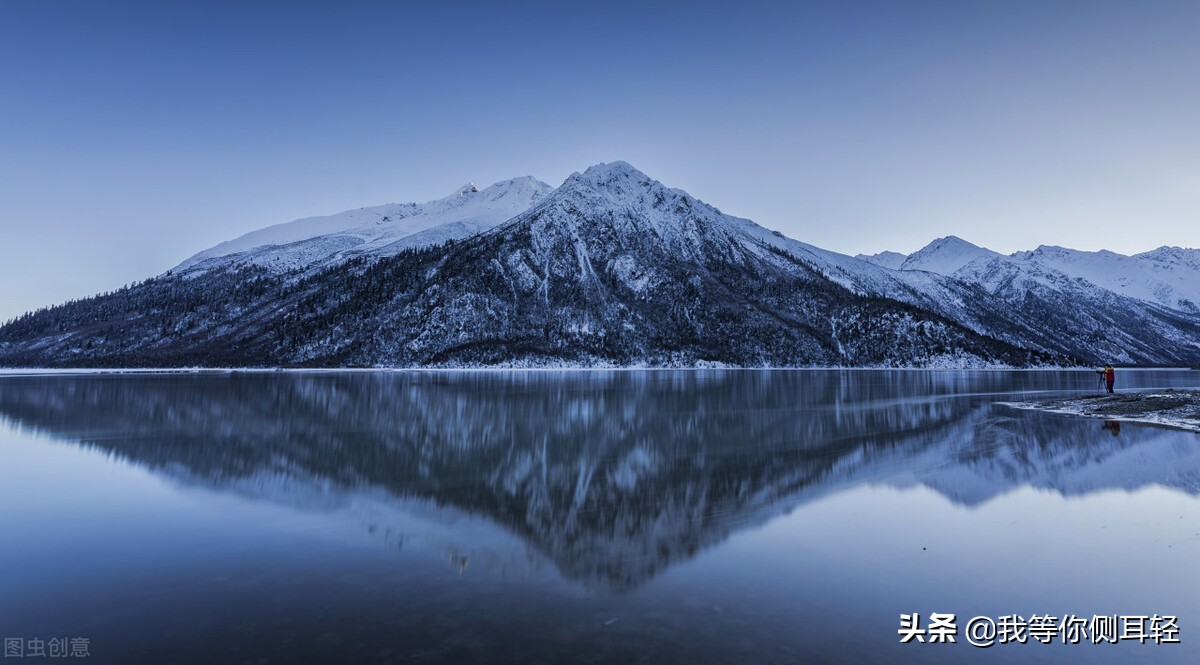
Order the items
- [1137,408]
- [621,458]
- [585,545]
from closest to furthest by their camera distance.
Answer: [585,545] < [621,458] < [1137,408]

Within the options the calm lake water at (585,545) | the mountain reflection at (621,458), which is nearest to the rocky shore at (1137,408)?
the mountain reflection at (621,458)

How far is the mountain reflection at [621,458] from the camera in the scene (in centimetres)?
1870

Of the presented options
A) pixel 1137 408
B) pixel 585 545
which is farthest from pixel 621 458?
pixel 1137 408

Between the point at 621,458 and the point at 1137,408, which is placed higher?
the point at 621,458

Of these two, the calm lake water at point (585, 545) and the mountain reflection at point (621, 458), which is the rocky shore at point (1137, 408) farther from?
the calm lake water at point (585, 545)

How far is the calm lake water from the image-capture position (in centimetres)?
1043

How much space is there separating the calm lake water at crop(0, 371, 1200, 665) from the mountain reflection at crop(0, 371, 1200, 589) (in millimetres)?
200

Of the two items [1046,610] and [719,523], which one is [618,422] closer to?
[719,523]

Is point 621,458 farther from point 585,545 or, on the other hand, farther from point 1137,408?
point 1137,408

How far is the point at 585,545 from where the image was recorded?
1614 cm

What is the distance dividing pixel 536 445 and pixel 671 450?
23.3 ft

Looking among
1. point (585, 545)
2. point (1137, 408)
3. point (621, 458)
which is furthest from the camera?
point (1137, 408)

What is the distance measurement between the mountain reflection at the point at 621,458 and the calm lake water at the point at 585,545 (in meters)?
0.20

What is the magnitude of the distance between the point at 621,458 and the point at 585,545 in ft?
42.2
